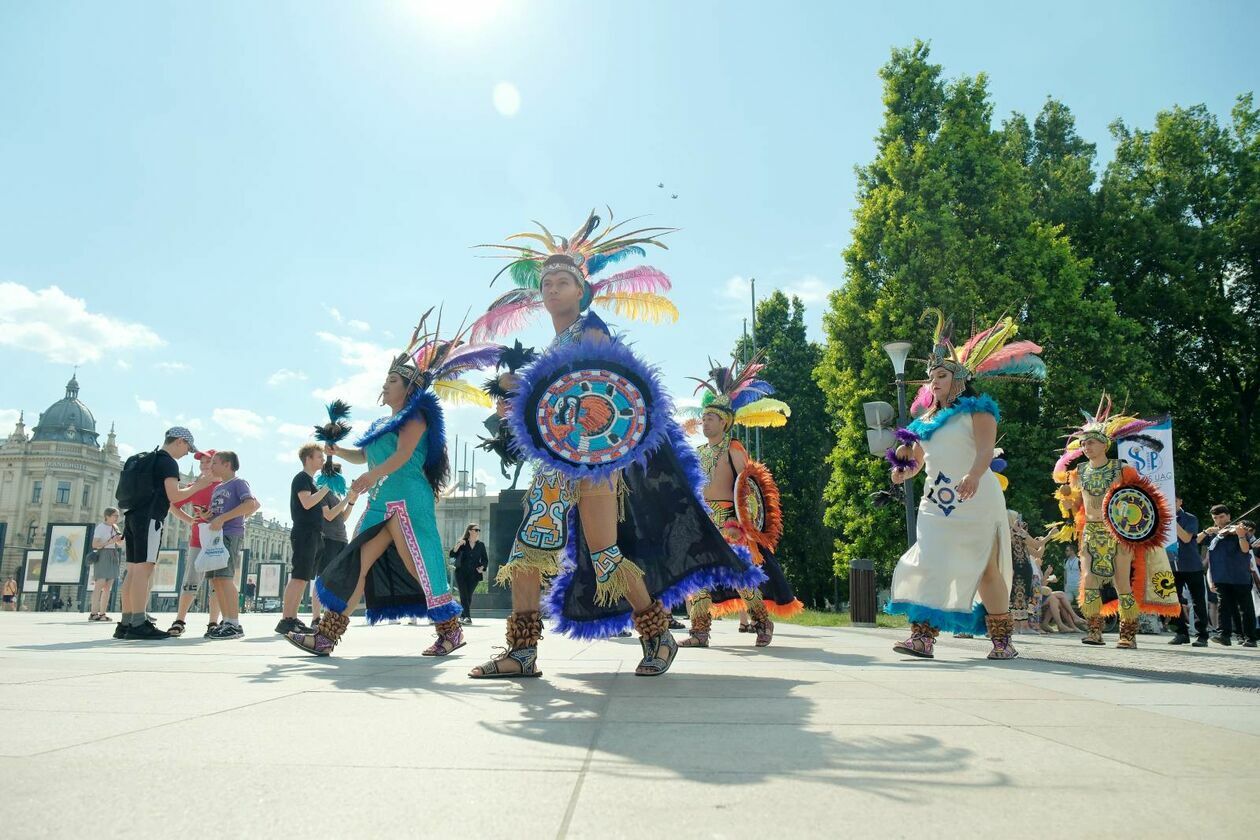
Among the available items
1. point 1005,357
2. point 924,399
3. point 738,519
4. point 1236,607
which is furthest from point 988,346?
point 1236,607

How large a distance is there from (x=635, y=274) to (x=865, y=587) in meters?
9.91

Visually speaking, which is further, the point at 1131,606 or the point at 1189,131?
the point at 1189,131

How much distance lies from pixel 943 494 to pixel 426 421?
3.84m

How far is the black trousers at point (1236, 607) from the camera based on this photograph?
983 centimetres

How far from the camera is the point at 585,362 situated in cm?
418

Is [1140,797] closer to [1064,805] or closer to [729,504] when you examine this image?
[1064,805]

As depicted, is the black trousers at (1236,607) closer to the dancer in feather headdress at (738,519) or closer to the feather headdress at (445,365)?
the dancer in feather headdress at (738,519)

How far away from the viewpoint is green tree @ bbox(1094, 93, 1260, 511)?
2403cm

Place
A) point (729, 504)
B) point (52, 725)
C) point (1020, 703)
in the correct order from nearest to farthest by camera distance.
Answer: point (52, 725), point (1020, 703), point (729, 504)

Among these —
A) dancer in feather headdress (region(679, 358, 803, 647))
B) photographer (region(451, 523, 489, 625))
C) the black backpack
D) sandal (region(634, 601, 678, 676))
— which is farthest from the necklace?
photographer (region(451, 523, 489, 625))

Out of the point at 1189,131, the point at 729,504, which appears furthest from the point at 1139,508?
the point at 1189,131

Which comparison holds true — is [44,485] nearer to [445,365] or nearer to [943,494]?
[445,365]

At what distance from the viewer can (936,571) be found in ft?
19.3

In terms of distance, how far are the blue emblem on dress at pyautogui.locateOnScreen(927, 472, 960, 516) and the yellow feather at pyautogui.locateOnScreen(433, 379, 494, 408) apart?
134 inches
